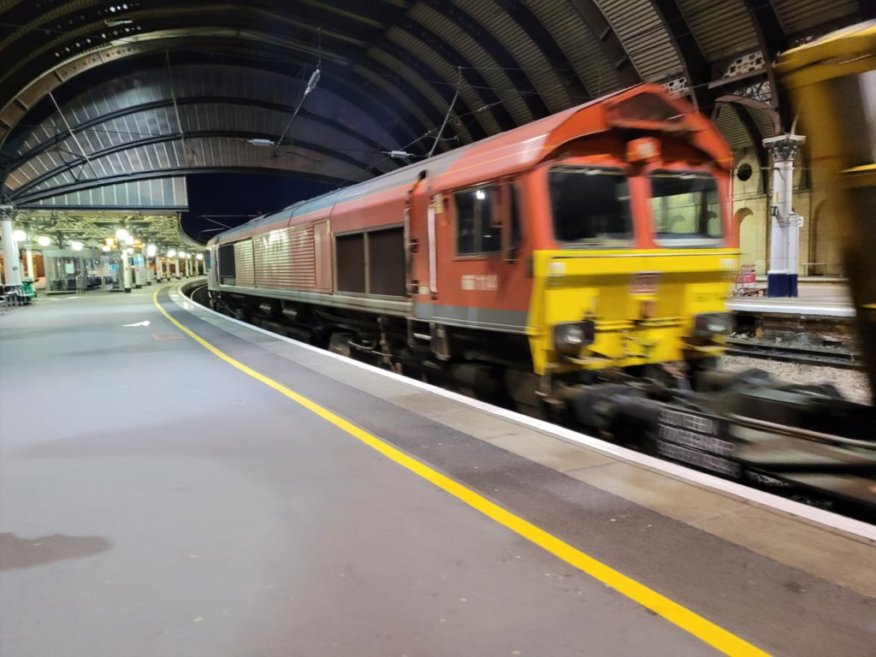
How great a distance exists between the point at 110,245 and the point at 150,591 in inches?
1669

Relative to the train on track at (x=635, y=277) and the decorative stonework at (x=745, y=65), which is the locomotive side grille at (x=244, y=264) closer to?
the train on track at (x=635, y=277)

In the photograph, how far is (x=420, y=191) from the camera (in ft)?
24.8

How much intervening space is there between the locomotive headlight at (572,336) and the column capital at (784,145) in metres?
17.9

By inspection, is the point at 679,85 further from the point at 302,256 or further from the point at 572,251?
the point at 572,251

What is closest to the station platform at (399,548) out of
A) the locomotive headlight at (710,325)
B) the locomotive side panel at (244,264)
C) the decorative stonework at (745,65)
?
the locomotive headlight at (710,325)

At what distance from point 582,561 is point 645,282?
357cm

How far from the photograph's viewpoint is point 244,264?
17594mm

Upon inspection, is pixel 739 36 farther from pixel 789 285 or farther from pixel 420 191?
pixel 420 191

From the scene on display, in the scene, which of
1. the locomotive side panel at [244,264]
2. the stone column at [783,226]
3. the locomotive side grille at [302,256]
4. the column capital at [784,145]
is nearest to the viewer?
the locomotive side grille at [302,256]

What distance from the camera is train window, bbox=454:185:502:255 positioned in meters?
6.07

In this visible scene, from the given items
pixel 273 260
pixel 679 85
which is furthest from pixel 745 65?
pixel 273 260

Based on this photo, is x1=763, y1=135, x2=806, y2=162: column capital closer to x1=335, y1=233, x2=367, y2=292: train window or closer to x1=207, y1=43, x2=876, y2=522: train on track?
x1=207, y1=43, x2=876, y2=522: train on track

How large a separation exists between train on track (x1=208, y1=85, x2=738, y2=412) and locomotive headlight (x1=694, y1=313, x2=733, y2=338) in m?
0.02

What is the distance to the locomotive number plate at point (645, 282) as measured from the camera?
5961 millimetres
